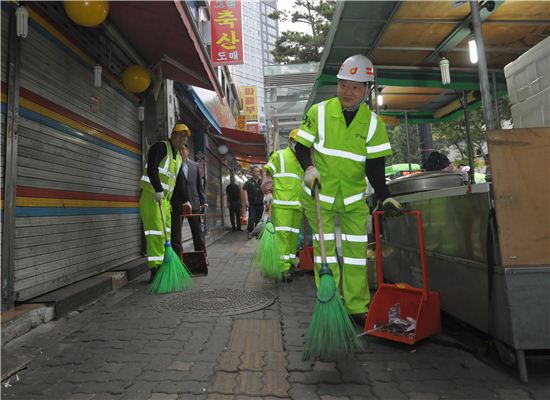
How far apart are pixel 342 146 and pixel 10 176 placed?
2.69 m

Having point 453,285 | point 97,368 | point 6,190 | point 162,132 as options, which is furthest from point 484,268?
point 162,132

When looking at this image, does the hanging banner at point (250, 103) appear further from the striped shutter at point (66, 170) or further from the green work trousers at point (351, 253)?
the green work trousers at point (351, 253)

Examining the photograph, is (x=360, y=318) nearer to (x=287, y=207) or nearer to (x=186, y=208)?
(x=287, y=207)

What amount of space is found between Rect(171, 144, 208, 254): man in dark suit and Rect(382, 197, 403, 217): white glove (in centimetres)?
326

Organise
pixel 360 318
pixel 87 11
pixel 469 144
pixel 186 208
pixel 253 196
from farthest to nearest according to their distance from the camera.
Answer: pixel 253 196 < pixel 469 144 < pixel 186 208 < pixel 87 11 < pixel 360 318

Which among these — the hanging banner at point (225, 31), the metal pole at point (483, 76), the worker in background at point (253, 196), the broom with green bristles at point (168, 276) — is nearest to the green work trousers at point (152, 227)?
the broom with green bristles at point (168, 276)

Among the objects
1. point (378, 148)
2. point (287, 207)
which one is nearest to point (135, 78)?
point (287, 207)

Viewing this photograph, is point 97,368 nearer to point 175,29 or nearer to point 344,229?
point 344,229

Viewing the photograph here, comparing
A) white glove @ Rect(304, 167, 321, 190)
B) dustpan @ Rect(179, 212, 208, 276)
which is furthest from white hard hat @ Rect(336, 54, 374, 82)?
dustpan @ Rect(179, 212, 208, 276)

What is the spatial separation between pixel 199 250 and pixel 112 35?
10.4ft

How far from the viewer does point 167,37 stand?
4.74 m

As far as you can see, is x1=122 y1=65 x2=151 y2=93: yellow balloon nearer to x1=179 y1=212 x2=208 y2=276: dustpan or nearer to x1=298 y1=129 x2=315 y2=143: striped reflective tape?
x1=179 y1=212 x2=208 y2=276: dustpan

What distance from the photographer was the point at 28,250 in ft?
10.5

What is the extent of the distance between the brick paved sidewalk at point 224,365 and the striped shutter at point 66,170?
67cm
